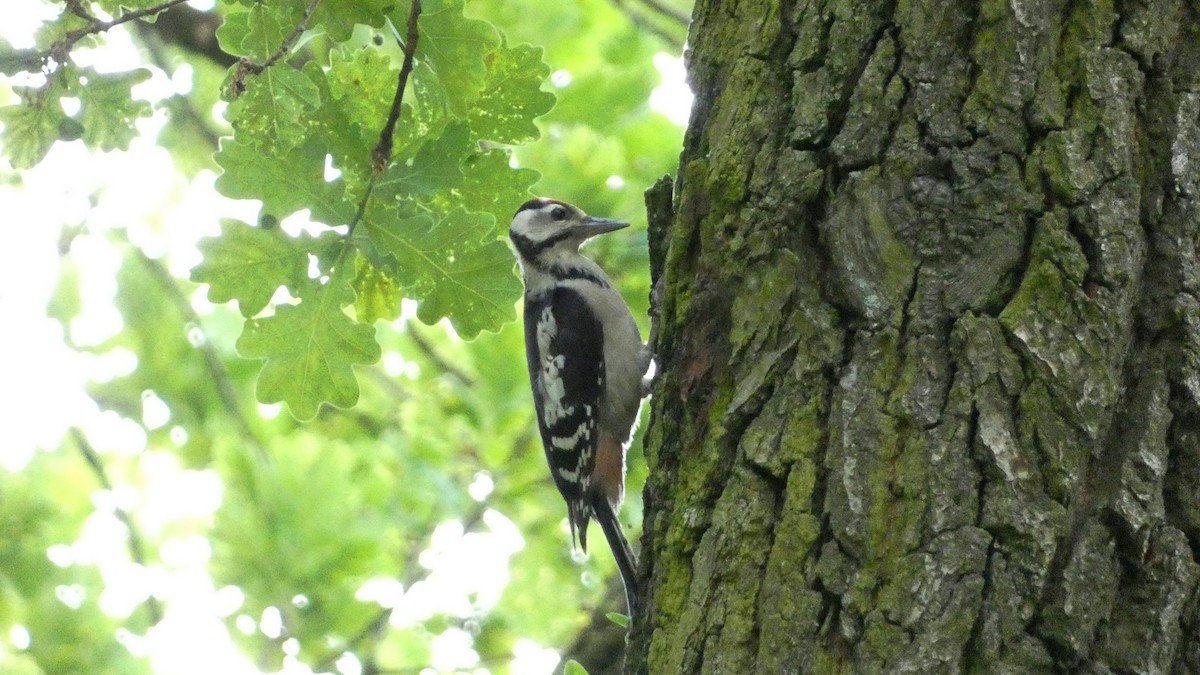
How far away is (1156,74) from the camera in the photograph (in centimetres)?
219

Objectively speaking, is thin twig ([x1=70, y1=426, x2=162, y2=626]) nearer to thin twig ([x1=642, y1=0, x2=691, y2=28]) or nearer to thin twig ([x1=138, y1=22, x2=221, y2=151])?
thin twig ([x1=138, y1=22, x2=221, y2=151])

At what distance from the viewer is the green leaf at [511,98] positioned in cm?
310

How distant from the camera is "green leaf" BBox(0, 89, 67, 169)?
293cm

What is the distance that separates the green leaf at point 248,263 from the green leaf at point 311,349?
0.20 ft

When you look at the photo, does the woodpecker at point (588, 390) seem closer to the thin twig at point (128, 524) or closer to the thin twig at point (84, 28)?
the thin twig at point (128, 524)

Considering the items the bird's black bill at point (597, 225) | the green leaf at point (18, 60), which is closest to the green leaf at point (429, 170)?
the green leaf at point (18, 60)

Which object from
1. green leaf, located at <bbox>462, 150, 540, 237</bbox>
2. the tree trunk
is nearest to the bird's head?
green leaf, located at <bbox>462, 150, 540, 237</bbox>

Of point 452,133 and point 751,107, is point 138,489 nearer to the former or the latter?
point 452,133

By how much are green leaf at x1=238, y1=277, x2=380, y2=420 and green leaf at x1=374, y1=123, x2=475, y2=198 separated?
0.88ft

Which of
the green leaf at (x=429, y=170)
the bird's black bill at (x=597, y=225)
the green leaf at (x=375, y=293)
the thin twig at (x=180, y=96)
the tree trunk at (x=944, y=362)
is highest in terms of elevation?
the thin twig at (x=180, y=96)

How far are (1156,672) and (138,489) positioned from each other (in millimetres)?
7333

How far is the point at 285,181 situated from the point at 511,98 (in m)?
0.64

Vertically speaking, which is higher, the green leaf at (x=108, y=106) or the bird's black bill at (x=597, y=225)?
the bird's black bill at (x=597, y=225)

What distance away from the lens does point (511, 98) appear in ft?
10.3
